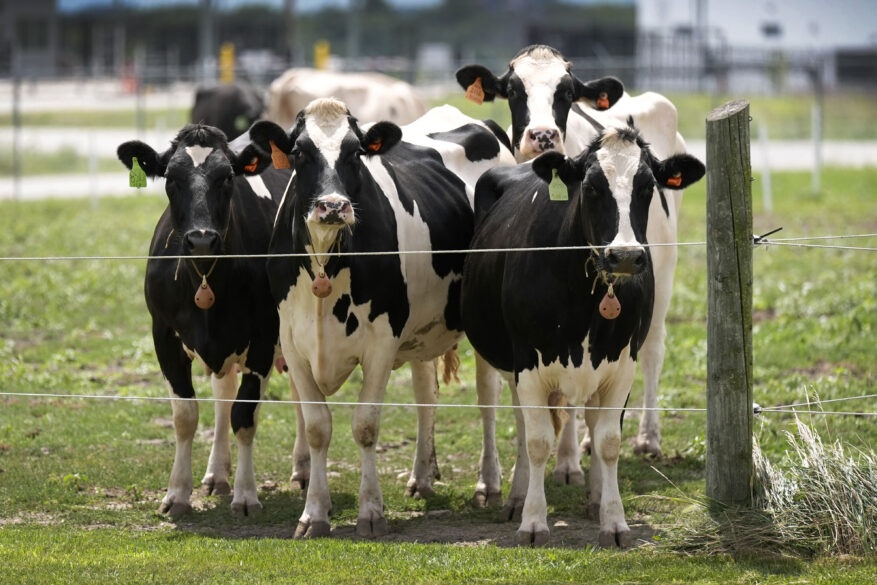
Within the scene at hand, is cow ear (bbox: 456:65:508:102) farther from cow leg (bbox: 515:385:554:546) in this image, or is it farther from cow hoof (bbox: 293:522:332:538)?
cow hoof (bbox: 293:522:332:538)

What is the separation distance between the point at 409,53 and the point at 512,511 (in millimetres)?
66185

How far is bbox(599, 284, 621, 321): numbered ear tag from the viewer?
24.9ft

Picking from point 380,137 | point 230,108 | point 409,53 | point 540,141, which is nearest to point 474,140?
point 540,141

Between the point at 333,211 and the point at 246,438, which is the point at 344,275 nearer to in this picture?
the point at 333,211

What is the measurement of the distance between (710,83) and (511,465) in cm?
4345

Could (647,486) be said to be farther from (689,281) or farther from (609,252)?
(689,281)

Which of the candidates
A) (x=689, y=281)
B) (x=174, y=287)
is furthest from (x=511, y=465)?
(x=689, y=281)

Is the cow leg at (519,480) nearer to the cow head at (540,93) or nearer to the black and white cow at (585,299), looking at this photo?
the black and white cow at (585,299)

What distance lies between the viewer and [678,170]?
25.9 feet

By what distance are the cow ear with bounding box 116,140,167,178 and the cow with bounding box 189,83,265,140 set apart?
15.9 metres

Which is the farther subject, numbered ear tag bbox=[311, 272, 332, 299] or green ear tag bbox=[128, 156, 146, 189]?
green ear tag bbox=[128, 156, 146, 189]

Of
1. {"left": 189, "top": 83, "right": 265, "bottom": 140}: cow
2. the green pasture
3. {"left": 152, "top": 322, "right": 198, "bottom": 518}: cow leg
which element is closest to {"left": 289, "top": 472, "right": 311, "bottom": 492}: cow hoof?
the green pasture

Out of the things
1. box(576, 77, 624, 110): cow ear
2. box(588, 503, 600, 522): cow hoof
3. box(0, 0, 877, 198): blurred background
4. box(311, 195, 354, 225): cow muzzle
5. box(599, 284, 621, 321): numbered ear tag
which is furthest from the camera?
box(0, 0, 877, 198): blurred background

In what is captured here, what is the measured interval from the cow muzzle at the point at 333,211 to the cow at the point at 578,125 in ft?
8.19
